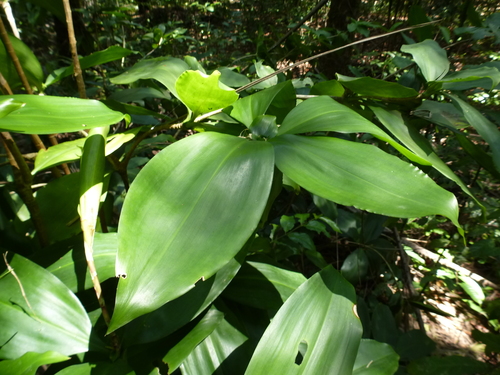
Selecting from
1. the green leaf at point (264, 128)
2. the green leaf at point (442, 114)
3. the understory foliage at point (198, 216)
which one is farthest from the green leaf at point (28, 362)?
the green leaf at point (442, 114)

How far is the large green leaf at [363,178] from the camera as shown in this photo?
0.90ft

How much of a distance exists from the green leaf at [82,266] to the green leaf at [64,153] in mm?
122

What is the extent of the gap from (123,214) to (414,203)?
27cm

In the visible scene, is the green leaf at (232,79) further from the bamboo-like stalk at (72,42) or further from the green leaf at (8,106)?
the green leaf at (8,106)

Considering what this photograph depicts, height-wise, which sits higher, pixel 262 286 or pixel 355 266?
pixel 262 286

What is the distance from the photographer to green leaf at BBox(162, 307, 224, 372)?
363 mm

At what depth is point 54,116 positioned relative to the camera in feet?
1.08

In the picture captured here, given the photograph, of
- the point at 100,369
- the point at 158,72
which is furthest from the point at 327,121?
the point at 100,369

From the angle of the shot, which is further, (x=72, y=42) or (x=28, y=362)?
(x=72, y=42)

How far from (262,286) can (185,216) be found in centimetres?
29

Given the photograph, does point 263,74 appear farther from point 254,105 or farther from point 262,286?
point 262,286

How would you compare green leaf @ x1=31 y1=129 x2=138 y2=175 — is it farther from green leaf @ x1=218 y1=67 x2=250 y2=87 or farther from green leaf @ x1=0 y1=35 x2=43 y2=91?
green leaf @ x1=218 y1=67 x2=250 y2=87

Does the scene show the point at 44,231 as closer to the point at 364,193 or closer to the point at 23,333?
the point at 23,333

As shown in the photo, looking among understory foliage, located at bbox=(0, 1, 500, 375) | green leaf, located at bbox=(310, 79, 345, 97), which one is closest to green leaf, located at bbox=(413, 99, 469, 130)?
understory foliage, located at bbox=(0, 1, 500, 375)
